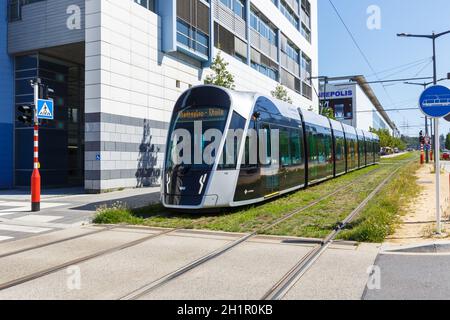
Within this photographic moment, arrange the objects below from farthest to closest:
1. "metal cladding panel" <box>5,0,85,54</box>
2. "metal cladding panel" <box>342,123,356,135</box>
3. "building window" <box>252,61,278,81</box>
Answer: "building window" <box>252,61,278,81</box>
"metal cladding panel" <box>342,123,356,135</box>
"metal cladding panel" <box>5,0,85,54</box>

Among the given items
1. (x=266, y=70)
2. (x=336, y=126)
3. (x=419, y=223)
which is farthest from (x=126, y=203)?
(x=266, y=70)

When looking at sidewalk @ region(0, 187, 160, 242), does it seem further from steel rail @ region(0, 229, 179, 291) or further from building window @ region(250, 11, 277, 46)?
building window @ region(250, 11, 277, 46)

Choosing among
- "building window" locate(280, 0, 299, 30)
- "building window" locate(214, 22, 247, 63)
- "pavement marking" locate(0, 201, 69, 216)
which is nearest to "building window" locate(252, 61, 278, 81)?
"building window" locate(214, 22, 247, 63)

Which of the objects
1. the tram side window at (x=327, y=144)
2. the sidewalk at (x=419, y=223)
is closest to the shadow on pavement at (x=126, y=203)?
the sidewalk at (x=419, y=223)

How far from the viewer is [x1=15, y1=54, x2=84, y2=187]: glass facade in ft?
72.7

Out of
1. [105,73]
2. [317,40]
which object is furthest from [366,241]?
[317,40]

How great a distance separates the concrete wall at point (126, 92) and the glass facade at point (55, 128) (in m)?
4.46

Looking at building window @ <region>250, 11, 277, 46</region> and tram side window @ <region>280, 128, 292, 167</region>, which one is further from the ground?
building window @ <region>250, 11, 277, 46</region>

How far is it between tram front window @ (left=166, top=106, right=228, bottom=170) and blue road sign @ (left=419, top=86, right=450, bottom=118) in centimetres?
454

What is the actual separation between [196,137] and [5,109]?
15.3 m

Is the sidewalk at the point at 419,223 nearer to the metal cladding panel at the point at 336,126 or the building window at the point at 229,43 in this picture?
the metal cladding panel at the point at 336,126

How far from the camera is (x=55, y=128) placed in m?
23.1
